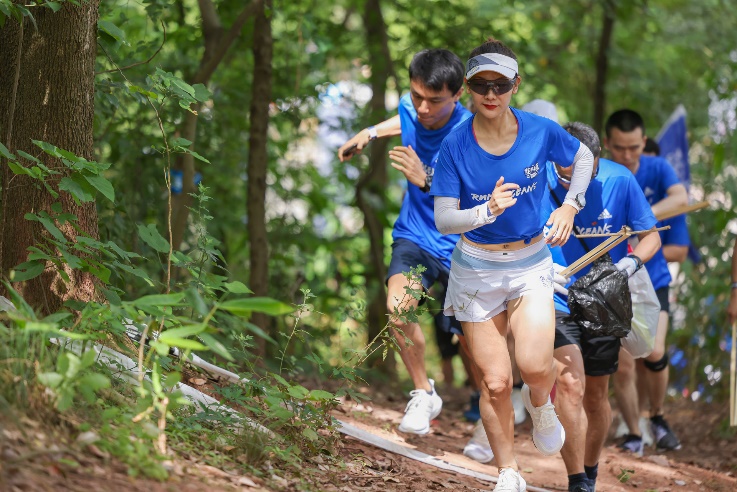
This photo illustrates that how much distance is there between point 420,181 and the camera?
5.69 m

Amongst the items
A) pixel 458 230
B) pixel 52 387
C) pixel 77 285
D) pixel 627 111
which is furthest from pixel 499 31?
pixel 52 387

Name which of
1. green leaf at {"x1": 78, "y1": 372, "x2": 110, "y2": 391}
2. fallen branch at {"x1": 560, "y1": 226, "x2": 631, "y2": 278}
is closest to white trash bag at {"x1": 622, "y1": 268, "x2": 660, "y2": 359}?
Result: fallen branch at {"x1": 560, "y1": 226, "x2": 631, "y2": 278}

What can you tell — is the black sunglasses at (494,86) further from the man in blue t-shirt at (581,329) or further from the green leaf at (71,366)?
the green leaf at (71,366)

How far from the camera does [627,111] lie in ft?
23.8

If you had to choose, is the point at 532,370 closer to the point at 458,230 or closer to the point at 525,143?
the point at 458,230

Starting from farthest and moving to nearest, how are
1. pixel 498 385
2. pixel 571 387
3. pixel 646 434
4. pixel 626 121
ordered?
pixel 646 434
pixel 626 121
pixel 571 387
pixel 498 385

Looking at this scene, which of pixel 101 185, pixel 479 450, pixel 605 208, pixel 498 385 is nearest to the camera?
pixel 101 185

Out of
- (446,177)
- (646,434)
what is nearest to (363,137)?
(446,177)

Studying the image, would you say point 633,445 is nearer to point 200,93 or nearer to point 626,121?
point 626,121

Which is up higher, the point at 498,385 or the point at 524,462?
the point at 498,385

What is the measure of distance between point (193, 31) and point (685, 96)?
276 inches

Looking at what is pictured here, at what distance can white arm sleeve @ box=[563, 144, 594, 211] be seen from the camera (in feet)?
16.3

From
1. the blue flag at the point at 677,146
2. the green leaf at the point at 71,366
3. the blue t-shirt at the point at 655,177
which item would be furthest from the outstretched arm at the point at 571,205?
the blue flag at the point at 677,146

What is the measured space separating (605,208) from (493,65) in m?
1.52
